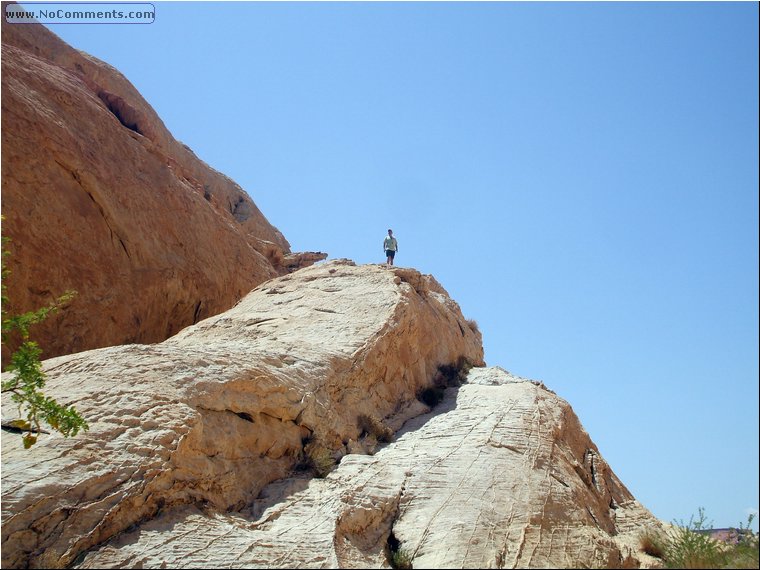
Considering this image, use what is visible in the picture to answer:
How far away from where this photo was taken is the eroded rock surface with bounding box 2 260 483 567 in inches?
298

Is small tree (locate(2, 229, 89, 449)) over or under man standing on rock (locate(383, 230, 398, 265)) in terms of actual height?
under

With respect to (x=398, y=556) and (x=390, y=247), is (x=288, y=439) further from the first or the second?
(x=390, y=247)

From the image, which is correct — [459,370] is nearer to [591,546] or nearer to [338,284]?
[338,284]

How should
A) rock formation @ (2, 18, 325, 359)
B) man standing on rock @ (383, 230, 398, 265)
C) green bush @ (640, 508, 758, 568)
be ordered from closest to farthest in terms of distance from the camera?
1. green bush @ (640, 508, 758, 568)
2. rock formation @ (2, 18, 325, 359)
3. man standing on rock @ (383, 230, 398, 265)

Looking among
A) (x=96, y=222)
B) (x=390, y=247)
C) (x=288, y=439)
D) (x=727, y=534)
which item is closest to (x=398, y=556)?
(x=288, y=439)

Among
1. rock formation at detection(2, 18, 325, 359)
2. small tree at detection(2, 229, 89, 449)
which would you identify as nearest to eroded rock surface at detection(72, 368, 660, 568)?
small tree at detection(2, 229, 89, 449)

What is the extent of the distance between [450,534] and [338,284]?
9.42 metres

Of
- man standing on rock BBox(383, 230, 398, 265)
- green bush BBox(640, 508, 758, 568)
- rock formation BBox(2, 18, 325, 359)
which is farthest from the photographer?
man standing on rock BBox(383, 230, 398, 265)

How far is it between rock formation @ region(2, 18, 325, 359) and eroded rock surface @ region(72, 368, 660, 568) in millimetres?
11993

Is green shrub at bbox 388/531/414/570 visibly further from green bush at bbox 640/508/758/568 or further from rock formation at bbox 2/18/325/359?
rock formation at bbox 2/18/325/359

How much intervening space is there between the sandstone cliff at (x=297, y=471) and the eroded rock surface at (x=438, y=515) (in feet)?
0.09

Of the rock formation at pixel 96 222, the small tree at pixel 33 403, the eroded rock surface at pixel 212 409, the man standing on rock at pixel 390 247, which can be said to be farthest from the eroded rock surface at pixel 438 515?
the rock formation at pixel 96 222

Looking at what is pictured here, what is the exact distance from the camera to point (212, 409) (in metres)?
9.84

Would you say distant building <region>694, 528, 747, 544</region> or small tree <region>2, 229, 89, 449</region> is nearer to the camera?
small tree <region>2, 229, 89, 449</region>
